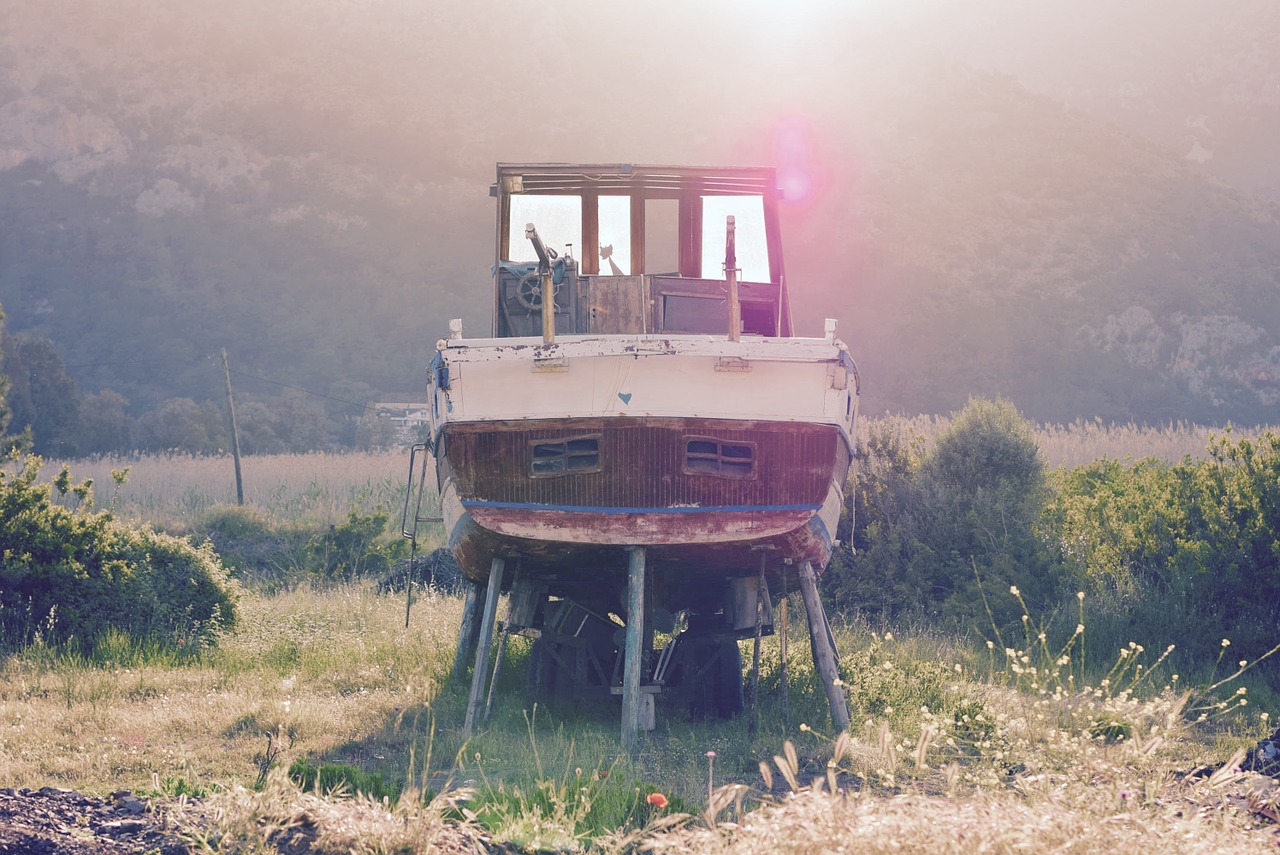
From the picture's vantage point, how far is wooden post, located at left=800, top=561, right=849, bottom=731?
10578 mm

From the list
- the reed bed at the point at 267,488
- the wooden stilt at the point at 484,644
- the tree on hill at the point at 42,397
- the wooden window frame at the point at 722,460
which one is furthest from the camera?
the tree on hill at the point at 42,397

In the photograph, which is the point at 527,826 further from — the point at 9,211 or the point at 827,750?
the point at 9,211

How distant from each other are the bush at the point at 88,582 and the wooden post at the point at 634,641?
5.80 meters

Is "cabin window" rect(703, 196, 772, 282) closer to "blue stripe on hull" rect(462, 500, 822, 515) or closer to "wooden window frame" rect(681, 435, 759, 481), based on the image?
"wooden window frame" rect(681, 435, 759, 481)

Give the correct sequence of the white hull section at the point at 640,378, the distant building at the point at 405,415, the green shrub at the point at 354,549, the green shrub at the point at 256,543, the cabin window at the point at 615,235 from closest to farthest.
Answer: the white hull section at the point at 640,378 → the cabin window at the point at 615,235 → the green shrub at the point at 354,549 → the green shrub at the point at 256,543 → the distant building at the point at 405,415

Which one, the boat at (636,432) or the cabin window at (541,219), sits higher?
the cabin window at (541,219)

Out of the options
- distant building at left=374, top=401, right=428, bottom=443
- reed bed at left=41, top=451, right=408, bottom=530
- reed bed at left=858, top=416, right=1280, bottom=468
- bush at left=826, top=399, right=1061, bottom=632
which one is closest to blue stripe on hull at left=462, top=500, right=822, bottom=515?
bush at left=826, top=399, right=1061, bottom=632

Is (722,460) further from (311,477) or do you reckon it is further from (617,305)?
(311,477)

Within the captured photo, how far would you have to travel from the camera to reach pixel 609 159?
79312 millimetres

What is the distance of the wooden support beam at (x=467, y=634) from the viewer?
1302 cm

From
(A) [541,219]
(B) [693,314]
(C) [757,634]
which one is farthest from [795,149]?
(C) [757,634]

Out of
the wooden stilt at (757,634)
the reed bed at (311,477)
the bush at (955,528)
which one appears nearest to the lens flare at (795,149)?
the reed bed at (311,477)

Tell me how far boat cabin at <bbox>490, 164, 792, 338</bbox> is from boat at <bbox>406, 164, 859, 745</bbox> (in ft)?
0.06

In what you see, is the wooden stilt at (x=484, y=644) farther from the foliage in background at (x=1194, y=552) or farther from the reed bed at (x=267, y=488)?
the reed bed at (x=267, y=488)
